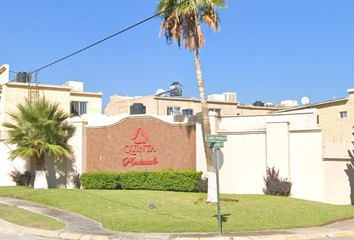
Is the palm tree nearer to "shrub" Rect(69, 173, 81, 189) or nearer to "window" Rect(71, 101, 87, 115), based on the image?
"shrub" Rect(69, 173, 81, 189)

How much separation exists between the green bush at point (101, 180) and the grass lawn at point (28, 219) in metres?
6.80

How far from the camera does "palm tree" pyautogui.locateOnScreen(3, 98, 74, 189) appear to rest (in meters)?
25.1

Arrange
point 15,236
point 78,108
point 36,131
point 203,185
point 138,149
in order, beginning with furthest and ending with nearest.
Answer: point 78,108 < point 138,149 < point 36,131 < point 203,185 < point 15,236

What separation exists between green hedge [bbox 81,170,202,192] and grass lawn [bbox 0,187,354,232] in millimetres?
970

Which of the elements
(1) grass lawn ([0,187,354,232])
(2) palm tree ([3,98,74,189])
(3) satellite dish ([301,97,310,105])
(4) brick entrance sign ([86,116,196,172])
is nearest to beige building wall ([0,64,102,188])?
(4) brick entrance sign ([86,116,196,172])

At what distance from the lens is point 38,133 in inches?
998

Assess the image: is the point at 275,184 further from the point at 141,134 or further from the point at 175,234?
the point at 141,134

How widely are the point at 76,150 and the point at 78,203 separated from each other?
7608 mm

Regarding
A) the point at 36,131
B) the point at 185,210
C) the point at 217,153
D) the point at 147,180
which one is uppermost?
the point at 36,131

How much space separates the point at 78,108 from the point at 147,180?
58.9ft

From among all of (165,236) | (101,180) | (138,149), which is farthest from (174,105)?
(165,236)

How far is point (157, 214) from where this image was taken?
55.9ft

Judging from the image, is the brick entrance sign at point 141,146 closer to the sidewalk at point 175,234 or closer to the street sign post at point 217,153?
the sidewalk at point 175,234

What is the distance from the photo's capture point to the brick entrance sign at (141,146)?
23938 mm
